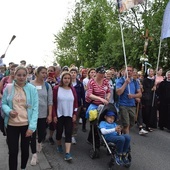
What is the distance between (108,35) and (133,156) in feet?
94.6

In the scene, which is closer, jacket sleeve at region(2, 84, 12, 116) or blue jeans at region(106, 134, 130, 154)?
jacket sleeve at region(2, 84, 12, 116)

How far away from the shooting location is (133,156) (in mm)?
6012

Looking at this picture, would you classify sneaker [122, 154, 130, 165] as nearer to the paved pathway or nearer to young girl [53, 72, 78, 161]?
young girl [53, 72, 78, 161]

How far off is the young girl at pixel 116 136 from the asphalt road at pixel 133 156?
34cm

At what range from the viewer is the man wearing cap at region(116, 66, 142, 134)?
6.44 m

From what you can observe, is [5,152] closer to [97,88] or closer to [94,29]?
[97,88]

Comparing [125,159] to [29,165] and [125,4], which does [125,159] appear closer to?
[29,165]

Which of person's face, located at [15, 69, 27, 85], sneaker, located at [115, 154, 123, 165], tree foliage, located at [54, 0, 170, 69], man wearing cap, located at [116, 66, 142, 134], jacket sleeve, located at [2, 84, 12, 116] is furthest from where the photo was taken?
tree foliage, located at [54, 0, 170, 69]

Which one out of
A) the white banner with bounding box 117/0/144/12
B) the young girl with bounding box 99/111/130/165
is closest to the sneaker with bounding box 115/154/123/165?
the young girl with bounding box 99/111/130/165

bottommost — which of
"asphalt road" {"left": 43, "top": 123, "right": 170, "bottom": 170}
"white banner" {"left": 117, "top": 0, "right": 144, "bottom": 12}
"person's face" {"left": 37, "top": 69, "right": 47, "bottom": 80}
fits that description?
"asphalt road" {"left": 43, "top": 123, "right": 170, "bottom": 170}

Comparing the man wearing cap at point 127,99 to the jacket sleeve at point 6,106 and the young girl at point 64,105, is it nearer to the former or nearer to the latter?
the young girl at point 64,105

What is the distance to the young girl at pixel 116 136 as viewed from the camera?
4926 millimetres

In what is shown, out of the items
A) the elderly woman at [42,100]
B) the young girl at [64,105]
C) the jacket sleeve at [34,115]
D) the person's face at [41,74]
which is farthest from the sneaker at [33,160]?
the person's face at [41,74]

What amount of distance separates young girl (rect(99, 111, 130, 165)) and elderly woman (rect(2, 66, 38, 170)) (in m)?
1.56
